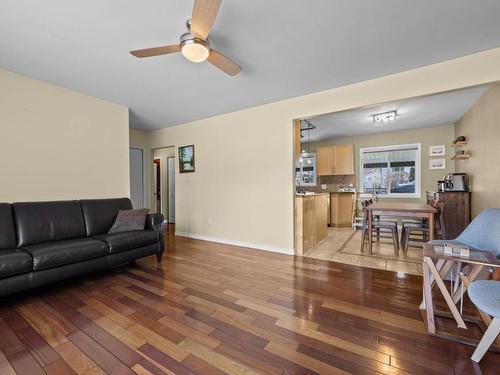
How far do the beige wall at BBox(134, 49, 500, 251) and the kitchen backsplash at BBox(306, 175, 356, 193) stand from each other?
3.46m

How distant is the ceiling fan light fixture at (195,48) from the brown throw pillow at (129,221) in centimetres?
226

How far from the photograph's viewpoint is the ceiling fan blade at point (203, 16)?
4.64 feet

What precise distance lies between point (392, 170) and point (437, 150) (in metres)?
0.99

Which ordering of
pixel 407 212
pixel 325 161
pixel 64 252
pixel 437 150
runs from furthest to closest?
pixel 325 161 → pixel 437 150 → pixel 407 212 → pixel 64 252

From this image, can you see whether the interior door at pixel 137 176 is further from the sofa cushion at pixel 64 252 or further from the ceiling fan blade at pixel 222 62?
the ceiling fan blade at pixel 222 62

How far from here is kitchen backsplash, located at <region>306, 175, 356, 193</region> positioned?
6.32 meters

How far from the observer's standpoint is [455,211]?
372cm

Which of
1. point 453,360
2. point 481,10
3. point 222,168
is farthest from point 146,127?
point 453,360

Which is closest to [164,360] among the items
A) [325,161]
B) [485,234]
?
[485,234]

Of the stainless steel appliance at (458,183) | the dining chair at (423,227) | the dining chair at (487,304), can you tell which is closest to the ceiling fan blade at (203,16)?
the dining chair at (487,304)

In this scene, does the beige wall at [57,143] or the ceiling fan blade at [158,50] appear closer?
the ceiling fan blade at [158,50]

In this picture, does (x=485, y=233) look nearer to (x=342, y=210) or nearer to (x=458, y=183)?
(x=458, y=183)

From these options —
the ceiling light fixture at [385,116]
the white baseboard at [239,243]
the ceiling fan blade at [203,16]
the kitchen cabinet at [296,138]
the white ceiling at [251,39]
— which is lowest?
the white baseboard at [239,243]

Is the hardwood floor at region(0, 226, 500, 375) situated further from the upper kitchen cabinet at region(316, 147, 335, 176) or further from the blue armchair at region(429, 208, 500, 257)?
the upper kitchen cabinet at region(316, 147, 335, 176)
